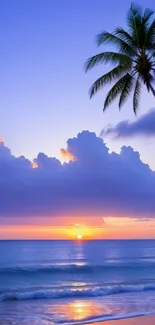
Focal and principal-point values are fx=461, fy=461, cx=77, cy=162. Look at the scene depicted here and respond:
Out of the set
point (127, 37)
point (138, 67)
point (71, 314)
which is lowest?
point (71, 314)

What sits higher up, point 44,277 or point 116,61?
point 116,61

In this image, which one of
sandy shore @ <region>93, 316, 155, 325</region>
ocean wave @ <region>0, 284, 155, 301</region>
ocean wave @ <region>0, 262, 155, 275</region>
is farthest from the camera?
ocean wave @ <region>0, 262, 155, 275</region>

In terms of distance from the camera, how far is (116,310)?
16.1 meters

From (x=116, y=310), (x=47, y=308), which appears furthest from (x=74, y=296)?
(x=116, y=310)

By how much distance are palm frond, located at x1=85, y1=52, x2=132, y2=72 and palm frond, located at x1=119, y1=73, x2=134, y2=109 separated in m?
0.78

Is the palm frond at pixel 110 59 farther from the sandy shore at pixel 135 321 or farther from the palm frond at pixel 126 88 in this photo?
the sandy shore at pixel 135 321

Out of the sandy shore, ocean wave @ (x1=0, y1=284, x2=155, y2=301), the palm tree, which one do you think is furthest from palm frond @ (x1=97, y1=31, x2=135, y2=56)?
ocean wave @ (x1=0, y1=284, x2=155, y2=301)

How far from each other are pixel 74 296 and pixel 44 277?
516 inches

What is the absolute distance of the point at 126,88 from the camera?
15859mm

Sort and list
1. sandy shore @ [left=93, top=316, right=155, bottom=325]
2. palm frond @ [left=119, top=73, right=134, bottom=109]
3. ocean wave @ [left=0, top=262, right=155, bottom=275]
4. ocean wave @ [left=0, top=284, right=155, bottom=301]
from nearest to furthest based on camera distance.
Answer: sandy shore @ [left=93, top=316, right=155, bottom=325] < palm frond @ [left=119, top=73, right=134, bottom=109] < ocean wave @ [left=0, top=284, right=155, bottom=301] < ocean wave @ [left=0, top=262, right=155, bottom=275]

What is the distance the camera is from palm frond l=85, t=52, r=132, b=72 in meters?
14.9

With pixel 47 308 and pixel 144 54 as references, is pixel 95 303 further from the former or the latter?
Result: pixel 144 54

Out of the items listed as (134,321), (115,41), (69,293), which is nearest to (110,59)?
(115,41)

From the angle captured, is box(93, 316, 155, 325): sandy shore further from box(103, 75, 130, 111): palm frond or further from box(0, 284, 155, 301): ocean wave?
box(0, 284, 155, 301): ocean wave
